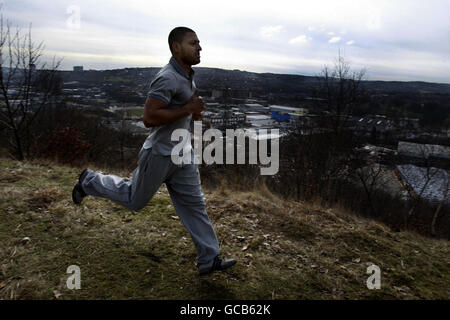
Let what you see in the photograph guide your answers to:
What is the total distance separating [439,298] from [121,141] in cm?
2237

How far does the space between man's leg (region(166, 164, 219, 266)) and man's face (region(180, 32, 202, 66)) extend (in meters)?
0.83

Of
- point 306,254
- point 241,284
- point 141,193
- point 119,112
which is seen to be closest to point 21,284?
point 141,193

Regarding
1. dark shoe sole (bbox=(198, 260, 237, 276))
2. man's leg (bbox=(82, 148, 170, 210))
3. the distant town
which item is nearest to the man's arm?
man's leg (bbox=(82, 148, 170, 210))

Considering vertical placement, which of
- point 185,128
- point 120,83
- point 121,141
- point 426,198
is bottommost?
point 426,198

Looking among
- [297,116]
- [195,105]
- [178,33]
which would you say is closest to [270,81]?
[297,116]

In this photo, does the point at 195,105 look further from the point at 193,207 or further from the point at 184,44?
the point at 193,207

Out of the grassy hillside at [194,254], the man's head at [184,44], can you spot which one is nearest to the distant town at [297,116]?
the grassy hillside at [194,254]

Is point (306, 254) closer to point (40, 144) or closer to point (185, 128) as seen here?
point (185, 128)

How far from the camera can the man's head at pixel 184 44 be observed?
2.23 meters

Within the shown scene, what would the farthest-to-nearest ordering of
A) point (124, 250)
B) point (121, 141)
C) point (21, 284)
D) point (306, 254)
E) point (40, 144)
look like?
1. point (121, 141)
2. point (40, 144)
3. point (306, 254)
4. point (124, 250)
5. point (21, 284)

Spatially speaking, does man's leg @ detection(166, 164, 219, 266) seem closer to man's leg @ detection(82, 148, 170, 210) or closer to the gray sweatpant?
the gray sweatpant

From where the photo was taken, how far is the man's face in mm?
2227

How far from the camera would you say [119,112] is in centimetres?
2614

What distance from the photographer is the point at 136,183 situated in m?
2.38
